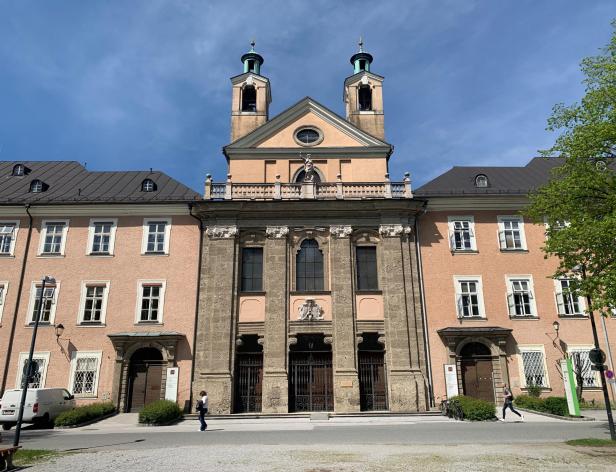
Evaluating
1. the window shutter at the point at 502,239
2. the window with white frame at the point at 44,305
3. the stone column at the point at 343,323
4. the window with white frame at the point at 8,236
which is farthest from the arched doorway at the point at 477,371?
the window with white frame at the point at 8,236

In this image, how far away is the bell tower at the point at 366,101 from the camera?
3397 cm

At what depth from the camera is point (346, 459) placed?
487 inches

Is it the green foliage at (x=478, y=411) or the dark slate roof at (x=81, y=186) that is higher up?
the dark slate roof at (x=81, y=186)

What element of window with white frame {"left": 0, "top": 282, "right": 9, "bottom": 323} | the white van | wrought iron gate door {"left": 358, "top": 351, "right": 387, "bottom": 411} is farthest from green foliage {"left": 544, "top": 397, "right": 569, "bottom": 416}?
window with white frame {"left": 0, "top": 282, "right": 9, "bottom": 323}

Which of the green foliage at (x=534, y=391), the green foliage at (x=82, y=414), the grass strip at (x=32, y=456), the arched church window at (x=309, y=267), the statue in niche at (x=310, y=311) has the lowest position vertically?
the grass strip at (x=32, y=456)

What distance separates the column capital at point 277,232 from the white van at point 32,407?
13.6m

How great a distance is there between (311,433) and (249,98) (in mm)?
24598

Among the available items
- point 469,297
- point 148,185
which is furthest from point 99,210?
point 469,297

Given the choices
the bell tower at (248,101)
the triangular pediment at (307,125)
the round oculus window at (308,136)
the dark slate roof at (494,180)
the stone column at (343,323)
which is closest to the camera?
the stone column at (343,323)

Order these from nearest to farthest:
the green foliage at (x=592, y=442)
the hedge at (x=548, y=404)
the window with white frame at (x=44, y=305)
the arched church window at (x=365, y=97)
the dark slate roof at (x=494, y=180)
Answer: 1. the green foliage at (x=592, y=442)
2. the hedge at (x=548, y=404)
3. the window with white frame at (x=44, y=305)
4. the dark slate roof at (x=494, y=180)
5. the arched church window at (x=365, y=97)

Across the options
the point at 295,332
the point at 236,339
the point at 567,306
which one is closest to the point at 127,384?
the point at 236,339

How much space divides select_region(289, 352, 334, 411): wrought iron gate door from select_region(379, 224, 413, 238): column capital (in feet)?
25.1

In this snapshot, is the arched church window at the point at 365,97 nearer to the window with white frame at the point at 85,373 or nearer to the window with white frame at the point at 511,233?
the window with white frame at the point at 511,233

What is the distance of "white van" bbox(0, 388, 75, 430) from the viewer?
71.4 feet
